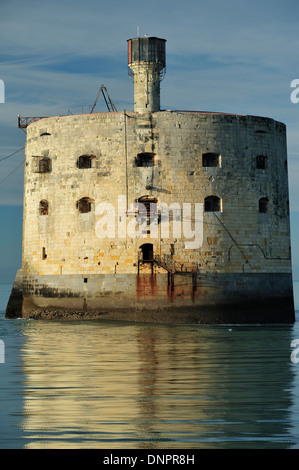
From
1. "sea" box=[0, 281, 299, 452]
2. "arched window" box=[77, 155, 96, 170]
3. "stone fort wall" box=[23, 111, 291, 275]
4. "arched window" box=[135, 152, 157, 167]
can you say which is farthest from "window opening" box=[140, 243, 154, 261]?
"sea" box=[0, 281, 299, 452]

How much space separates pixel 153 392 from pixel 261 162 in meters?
19.0

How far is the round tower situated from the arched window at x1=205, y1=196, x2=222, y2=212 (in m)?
4.12

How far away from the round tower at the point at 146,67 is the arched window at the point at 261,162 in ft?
14.0

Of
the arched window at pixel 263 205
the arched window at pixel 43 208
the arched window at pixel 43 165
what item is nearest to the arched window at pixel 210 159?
the arched window at pixel 263 205

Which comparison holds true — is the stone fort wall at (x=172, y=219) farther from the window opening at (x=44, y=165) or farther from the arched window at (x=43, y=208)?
the arched window at (x=43, y=208)

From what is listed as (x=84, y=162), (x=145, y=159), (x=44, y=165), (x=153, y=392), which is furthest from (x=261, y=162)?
(x=153, y=392)

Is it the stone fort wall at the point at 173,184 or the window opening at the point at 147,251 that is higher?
the stone fort wall at the point at 173,184

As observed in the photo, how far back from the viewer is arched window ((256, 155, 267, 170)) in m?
30.9

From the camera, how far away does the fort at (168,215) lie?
2980 centimetres

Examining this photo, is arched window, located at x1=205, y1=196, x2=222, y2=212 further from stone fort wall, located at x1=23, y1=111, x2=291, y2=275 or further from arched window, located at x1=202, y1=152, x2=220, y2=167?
arched window, located at x1=202, y1=152, x2=220, y2=167

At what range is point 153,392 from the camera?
13312 millimetres
